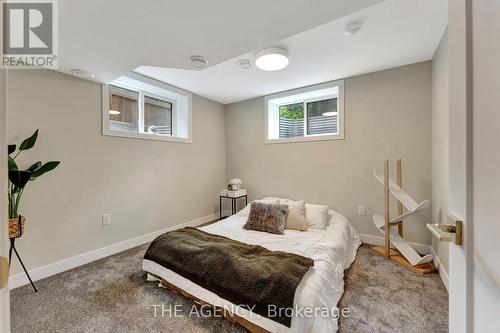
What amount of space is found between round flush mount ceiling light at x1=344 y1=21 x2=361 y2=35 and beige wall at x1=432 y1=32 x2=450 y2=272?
0.84 metres

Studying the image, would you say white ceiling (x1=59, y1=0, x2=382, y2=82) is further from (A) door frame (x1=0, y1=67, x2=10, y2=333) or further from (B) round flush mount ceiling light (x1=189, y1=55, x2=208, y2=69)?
(A) door frame (x1=0, y1=67, x2=10, y2=333)

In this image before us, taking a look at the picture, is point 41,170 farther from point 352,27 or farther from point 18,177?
point 352,27

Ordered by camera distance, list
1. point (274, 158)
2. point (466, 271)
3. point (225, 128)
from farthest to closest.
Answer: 1. point (225, 128)
2. point (274, 158)
3. point (466, 271)

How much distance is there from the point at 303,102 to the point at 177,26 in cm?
258

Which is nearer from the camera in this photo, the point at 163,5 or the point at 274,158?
the point at 163,5

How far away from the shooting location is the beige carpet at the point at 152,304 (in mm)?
1541

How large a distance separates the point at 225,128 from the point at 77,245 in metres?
3.01

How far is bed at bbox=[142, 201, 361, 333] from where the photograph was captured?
136 centimetres

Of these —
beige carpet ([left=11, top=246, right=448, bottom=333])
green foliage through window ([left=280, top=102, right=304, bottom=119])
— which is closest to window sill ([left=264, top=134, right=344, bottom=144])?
green foliage through window ([left=280, top=102, right=304, bottom=119])

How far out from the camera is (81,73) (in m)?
2.35

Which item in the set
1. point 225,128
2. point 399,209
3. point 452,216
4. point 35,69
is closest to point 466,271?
point 452,216

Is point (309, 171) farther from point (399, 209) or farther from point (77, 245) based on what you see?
point (77, 245)

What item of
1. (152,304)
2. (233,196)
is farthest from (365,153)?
(152,304)

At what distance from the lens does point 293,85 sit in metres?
3.38
